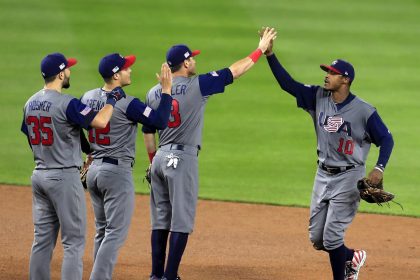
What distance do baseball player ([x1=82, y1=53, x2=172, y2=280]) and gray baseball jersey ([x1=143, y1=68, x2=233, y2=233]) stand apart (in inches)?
15.4

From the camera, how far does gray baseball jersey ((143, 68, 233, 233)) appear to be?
830cm

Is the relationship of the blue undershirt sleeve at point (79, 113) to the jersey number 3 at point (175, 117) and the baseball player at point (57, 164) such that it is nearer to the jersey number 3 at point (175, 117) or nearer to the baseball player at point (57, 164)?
the baseball player at point (57, 164)

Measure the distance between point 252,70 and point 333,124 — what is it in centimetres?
914

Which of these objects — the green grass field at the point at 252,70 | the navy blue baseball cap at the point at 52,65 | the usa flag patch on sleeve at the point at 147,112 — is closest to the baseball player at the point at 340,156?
the usa flag patch on sleeve at the point at 147,112

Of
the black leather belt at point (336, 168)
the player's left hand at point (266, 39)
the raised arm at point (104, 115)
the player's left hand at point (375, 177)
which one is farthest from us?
the player's left hand at point (266, 39)

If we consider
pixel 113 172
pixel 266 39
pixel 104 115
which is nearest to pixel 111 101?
pixel 104 115

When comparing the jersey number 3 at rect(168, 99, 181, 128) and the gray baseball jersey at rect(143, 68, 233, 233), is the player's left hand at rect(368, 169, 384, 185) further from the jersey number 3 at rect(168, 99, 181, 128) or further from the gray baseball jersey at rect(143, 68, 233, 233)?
the jersey number 3 at rect(168, 99, 181, 128)

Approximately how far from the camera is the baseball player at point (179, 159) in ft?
27.2

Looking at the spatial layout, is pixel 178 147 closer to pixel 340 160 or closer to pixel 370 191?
pixel 340 160

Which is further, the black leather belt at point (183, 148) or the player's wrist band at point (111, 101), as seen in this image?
the black leather belt at point (183, 148)

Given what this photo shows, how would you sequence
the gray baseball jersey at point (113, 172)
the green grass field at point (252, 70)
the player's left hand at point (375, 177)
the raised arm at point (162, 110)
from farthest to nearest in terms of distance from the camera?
the green grass field at point (252, 70)
the player's left hand at point (375, 177)
the gray baseball jersey at point (113, 172)
the raised arm at point (162, 110)

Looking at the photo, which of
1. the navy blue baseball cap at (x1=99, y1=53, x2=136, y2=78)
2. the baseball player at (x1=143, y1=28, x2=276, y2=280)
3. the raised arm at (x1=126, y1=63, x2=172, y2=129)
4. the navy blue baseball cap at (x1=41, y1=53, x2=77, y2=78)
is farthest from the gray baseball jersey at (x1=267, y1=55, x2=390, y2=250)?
the navy blue baseball cap at (x1=41, y1=53, x2=77, y2=78)

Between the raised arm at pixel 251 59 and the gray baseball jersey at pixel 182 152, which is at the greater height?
the raised arm at pixel 251 59

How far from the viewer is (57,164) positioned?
297 inches
